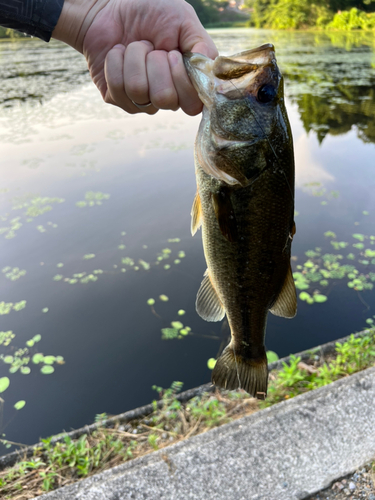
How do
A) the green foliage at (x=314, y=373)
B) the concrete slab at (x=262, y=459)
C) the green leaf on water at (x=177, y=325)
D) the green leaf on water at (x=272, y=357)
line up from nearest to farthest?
1. the concrete slab at (x=262, y=459)
2. the green foliage at (x=314, y=373)
3. the green leaf on water at (x=272, y=357)
4. the green leaf on water at (x=177, y=325)

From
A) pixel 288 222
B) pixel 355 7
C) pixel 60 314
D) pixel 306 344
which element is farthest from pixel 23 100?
pixel 355 7

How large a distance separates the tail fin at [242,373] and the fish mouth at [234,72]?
1165 mm

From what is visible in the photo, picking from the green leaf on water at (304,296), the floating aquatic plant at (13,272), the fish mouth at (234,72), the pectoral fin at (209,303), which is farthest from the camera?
the floating aquatic plant at (13,272)

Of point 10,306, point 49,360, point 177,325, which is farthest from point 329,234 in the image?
point 10,306

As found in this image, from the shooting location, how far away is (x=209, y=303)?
5.50ft

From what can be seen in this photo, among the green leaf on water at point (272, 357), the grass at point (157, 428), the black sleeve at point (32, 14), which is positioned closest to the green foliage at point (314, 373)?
the grass at point (157, 428)

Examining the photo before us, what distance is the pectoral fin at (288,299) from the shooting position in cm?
154

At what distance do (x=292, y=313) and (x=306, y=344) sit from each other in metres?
2.38

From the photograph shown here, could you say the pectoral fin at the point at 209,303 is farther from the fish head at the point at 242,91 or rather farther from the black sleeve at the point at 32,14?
the black sleeve at the point at 32,14

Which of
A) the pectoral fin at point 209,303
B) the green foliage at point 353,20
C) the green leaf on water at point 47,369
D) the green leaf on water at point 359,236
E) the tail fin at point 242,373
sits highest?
the green foliage at point 353,20

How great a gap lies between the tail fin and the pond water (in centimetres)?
184

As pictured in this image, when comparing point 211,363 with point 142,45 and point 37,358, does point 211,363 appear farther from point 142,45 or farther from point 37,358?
point 142,45

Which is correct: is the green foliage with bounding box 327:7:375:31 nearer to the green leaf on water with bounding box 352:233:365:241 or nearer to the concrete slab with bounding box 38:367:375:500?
the green leaf on water with bounding box 352:233:365:241

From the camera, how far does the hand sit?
4.72 ft
